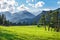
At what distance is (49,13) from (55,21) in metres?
10.8

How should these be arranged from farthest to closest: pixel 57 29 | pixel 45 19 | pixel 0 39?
pixel 45 19 → pixel 57 29 → pixel 0 39

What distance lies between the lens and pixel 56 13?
10269 cm

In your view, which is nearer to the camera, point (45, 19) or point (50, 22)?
point (50, 22)

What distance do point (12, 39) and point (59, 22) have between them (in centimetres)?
7071

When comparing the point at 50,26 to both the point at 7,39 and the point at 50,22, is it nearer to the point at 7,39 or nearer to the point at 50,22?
the point at 50,22

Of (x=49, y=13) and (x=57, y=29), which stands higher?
(x=49, y=13)

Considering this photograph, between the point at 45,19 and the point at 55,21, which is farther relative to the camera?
the point at 45,19

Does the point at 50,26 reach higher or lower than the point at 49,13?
lower

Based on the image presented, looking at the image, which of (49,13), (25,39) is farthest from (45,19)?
(25,39)

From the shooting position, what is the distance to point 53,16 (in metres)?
Answer: 102

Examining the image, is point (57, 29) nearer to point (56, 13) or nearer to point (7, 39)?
point (56, 13)

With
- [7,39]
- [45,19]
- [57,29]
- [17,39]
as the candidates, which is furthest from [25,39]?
[45,19]

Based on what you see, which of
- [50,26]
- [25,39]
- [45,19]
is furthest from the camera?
[45,19]

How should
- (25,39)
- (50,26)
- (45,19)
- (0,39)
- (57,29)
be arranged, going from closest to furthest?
(0,39) → (25,39) → (57,29) → (50,26) → (45,19)
